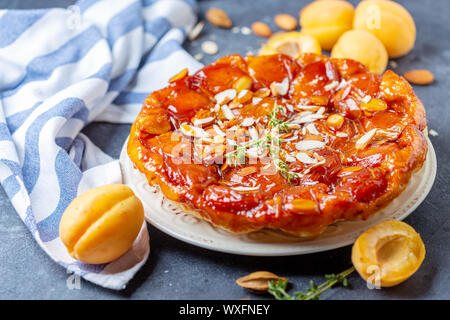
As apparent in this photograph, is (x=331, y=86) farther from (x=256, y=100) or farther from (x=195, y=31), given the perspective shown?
(x=195, y=31)

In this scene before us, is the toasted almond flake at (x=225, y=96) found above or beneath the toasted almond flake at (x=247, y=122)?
above

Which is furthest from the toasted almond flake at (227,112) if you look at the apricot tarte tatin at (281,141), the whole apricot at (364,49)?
the whole apricot at (364,49)

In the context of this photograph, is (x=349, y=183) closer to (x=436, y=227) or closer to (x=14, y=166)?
(x=436, y=227)

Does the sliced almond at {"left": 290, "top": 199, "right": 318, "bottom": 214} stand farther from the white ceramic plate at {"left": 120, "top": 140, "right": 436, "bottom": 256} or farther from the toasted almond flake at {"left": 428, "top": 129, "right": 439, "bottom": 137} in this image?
the toasted almond flake at {"left": 428, "top": 129, "right": 439, "bottom": 137}

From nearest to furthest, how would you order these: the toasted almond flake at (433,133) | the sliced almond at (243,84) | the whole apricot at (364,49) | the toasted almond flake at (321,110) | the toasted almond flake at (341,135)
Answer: the toasted almond flake at (341,135) < the toasted almond flake at (321,110) < the sliced almond at (243,84) < the toasted almond flake at (433,133) < the whole apricot at (364,49)

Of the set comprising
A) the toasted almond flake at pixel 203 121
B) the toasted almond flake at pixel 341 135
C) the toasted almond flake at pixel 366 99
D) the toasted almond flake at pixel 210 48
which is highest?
the toasted almond flake at pixel 366 99

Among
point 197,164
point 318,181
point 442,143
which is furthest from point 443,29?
point 197,164

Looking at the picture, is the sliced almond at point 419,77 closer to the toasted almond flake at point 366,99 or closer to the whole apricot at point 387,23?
the whole apricot at point 387,23

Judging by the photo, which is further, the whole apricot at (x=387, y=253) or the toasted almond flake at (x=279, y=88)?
the toasted almond flake at (x=279, y=88)

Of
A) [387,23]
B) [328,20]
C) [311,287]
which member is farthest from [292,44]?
[311,287]
